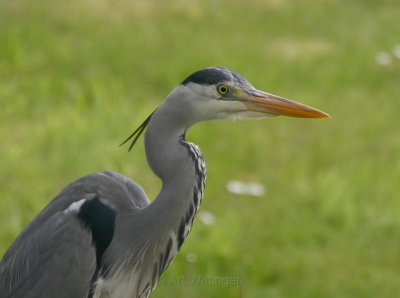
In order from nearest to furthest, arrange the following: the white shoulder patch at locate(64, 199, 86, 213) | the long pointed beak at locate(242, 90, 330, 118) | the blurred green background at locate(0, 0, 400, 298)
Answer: the long pointed beak at locate(242, 90, 330, 118), the white shoulder patch at locate(64, 199, 86, 213), the blurred green background at locate(0, 0, 400, 298)

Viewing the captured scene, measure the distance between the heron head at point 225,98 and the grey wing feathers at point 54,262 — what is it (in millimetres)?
684

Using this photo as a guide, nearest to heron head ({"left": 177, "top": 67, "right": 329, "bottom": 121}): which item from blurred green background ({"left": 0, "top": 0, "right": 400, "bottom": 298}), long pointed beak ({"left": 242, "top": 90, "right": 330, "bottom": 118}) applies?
long pointed beak ({"left": 242, "top": 90, "right": 330, "bottom": 118})

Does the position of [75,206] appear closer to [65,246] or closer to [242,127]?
[65,246]

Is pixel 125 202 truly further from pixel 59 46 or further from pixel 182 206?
pixel 59 46

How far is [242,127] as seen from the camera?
8.46 meters

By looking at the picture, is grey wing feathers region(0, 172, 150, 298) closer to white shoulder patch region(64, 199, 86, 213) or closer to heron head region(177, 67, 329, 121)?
white shoulder patch region(64, 199, 86, 213)

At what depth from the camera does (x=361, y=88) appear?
9.48 meters

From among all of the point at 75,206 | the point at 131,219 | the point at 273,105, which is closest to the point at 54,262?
the point at 75,206

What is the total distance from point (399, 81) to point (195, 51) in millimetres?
1962

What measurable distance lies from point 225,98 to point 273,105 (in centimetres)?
18

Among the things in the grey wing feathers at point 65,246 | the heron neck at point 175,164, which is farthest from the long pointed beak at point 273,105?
the grey wing feathers at point 65,246

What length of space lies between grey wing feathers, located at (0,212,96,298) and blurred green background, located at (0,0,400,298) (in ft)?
5.59

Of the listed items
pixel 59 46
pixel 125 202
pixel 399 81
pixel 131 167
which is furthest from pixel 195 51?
pixel 125 202

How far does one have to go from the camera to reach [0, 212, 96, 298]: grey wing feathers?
410 centimetres
